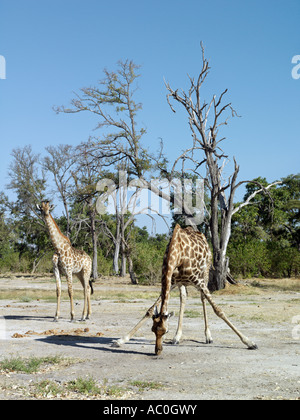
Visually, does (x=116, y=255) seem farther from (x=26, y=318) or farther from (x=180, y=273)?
(x=180, y=273)

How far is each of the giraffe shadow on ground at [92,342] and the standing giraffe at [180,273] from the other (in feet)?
0.85

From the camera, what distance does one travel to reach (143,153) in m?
26.7

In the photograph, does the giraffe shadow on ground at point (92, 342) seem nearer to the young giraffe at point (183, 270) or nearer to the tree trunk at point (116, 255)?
the young giraffe at point (183, 270)

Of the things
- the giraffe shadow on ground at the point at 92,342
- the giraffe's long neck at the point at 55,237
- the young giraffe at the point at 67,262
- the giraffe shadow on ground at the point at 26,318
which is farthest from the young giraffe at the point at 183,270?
the giraffe shadow on ground at the point at 26,318

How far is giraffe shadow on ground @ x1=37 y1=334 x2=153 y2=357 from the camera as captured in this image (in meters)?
8.78

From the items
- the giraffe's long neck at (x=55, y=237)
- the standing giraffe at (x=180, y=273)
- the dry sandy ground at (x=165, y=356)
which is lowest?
the dry sandy ground at (x=165, y=356)

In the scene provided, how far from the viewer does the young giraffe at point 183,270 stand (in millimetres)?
7926

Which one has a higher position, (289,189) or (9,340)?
(289,189)

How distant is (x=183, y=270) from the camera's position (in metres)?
8.85

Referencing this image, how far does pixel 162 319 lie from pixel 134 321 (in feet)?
17.1

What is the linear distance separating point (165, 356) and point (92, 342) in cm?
205

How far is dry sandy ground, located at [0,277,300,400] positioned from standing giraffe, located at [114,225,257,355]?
33 centimetres
